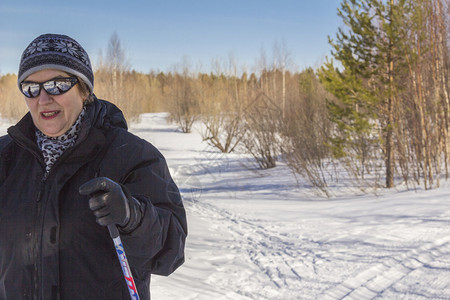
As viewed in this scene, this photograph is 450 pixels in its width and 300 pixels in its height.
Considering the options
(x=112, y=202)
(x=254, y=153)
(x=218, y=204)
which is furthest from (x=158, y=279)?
(x=254, y=153)

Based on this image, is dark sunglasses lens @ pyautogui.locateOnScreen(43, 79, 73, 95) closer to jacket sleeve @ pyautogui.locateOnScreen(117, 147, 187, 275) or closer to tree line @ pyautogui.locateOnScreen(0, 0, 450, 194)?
jacket sleeve @ pyautogui.locateOnScreen(117, 147, 187, 275)

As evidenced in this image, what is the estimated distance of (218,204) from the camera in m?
9.27

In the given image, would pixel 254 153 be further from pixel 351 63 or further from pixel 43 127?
pixel 43 127

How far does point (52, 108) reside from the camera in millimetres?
1568

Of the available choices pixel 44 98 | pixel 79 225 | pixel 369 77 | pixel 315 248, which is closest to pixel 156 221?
pixel 79 225

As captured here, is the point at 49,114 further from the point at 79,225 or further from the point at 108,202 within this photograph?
the point at 108,202

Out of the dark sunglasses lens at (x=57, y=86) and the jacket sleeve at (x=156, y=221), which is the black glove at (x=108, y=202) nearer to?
the jacket sleeve at (x=156, y=221)

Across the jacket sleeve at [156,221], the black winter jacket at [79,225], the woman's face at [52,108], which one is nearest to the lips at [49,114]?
the woman's face at [52,108]

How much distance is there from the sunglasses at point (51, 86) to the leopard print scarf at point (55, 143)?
11 centimetres

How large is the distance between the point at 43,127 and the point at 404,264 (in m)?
4.28

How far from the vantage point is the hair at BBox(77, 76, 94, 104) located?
1.64 meters

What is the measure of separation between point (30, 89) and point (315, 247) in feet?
15.5

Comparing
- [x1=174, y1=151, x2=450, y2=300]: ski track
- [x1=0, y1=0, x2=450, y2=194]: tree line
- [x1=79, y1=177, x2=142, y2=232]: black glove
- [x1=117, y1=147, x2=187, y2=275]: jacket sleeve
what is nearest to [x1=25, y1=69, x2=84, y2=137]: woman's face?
[x1=117, y1=147, x2=187, y2=275]: jacket sleeve

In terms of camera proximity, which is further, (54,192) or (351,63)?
(351,63)
